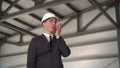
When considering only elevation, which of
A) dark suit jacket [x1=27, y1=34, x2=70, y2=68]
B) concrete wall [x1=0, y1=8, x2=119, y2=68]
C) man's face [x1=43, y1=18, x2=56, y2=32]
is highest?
concrete wall [x1=0, y1=8, x2=119, y2=68]

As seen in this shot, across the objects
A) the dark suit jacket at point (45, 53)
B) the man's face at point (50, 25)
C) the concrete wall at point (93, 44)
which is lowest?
the dark suit jacket at point (45, 53)

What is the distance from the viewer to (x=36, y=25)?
312 inches

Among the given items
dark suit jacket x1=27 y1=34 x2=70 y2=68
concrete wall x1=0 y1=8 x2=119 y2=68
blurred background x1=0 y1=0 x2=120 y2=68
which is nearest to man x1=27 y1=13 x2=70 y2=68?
dark suit jacket x1=27 y1=34 x2=70 y2=68

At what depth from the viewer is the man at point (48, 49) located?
2.30 meters

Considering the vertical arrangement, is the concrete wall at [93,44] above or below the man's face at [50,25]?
above

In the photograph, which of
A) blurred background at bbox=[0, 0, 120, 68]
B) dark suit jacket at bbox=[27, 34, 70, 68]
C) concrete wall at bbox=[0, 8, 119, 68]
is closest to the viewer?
dark suit jacket at bbox=[27, 34, 70, 68]

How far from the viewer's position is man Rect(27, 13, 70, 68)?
7.55ft

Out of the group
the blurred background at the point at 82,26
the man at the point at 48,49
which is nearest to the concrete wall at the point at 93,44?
the blurred background at the point at 82,26

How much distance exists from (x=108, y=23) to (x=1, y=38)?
174 inches

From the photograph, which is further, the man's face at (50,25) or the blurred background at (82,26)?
the blurred background at (82,26)

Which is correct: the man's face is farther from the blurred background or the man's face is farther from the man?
the blurred background

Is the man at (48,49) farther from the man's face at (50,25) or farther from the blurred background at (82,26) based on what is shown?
the blurred background at (82,26)

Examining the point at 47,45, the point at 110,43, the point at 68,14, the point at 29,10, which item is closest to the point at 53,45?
the point at 47,45

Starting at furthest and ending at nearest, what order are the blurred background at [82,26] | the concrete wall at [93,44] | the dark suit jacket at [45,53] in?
the concrete wall at [93,44], the blurred background at [82,26], the dark suit jacket at [45,53]
